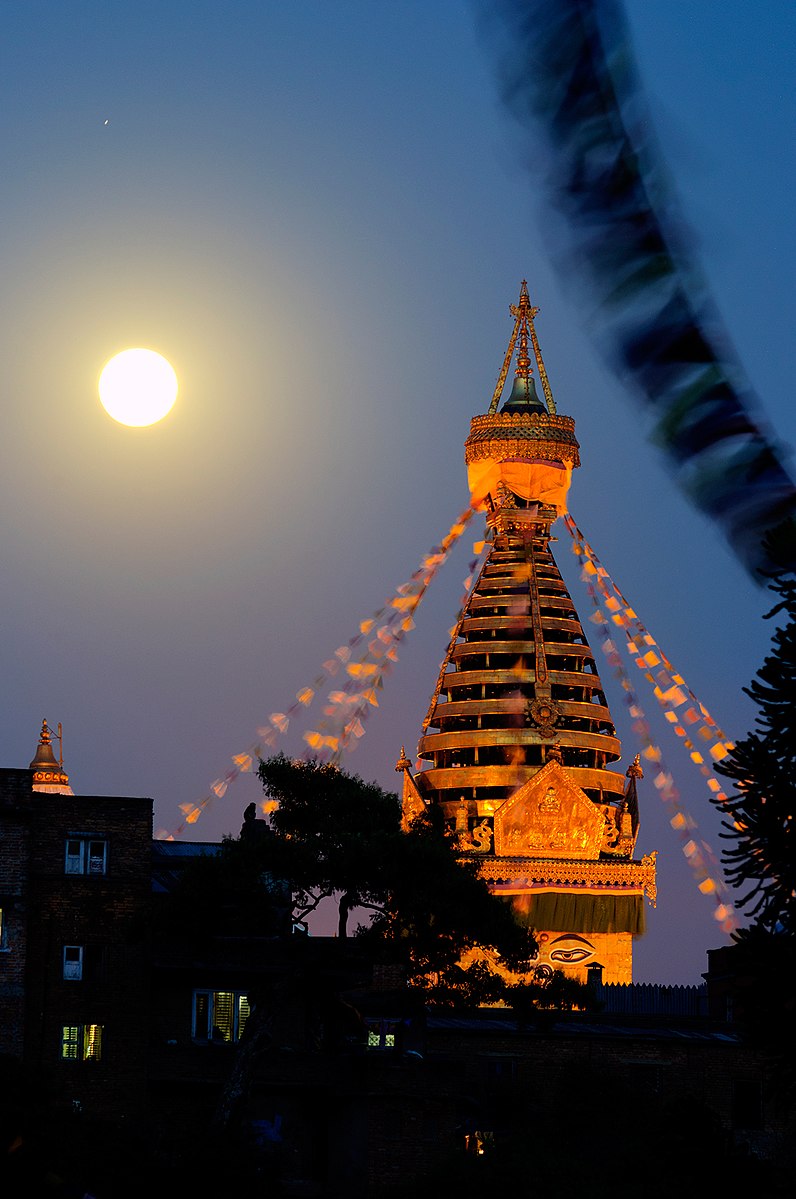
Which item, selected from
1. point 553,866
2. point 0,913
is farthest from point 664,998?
point 553,866

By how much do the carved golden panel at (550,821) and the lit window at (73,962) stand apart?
5721 cm

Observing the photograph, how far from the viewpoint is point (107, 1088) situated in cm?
6328

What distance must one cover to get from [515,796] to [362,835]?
56.5 m

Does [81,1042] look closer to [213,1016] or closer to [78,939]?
[78,939]

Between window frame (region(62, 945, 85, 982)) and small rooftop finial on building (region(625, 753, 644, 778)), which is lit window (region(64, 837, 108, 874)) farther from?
small rooftop finial on building (region(625, 753, 644, 778))

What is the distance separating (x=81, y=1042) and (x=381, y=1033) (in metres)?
8.55

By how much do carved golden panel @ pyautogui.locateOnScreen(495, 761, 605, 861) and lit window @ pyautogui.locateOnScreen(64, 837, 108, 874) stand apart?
5632 cm

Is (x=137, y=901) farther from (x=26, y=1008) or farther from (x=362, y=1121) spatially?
(x=362, y=1121)

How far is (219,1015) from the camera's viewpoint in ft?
218

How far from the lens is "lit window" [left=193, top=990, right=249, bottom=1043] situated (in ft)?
216

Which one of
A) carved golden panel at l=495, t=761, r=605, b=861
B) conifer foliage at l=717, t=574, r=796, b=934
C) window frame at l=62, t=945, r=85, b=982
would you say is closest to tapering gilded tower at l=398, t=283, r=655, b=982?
carved golden panel at l=495, t=761, r=605, b=861

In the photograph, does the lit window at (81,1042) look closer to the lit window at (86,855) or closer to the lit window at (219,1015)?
the lit window at (219,1015)

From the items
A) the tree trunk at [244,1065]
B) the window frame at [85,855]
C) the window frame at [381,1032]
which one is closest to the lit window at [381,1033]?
the window frame at [381,1032]

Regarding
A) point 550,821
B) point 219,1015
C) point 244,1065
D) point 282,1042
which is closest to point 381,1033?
point 282,1042
